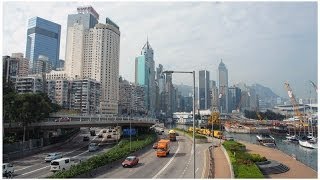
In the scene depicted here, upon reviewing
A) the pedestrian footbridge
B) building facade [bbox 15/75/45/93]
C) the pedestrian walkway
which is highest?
building facade [bbox 15/75/45/93]

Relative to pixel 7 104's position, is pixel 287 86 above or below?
above

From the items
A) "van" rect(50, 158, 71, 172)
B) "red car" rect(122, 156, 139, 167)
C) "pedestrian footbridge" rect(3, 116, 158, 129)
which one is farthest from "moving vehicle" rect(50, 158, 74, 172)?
"pedestrian footbridge" rect(3, 116, 158, 129)

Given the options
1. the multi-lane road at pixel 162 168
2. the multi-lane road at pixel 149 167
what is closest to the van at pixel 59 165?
the multi-lane road at pixel 149 167

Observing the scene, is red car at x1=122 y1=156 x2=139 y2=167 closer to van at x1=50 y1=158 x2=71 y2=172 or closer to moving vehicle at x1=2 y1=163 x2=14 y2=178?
van at x1=50 y1=158 x2=71 y2=172

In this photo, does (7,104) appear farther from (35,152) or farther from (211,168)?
(211,168)

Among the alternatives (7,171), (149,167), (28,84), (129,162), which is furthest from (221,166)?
(28,84)

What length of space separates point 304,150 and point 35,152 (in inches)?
2616

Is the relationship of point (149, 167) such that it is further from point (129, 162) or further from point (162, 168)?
point (129, 162)

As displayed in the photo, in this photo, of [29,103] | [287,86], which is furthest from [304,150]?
[29,103]

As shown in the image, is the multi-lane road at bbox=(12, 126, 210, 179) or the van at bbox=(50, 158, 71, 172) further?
the van at bbox=(50, 158, 71, 172)

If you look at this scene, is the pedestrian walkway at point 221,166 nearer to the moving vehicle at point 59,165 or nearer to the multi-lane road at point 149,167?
the multi-lane road at point 149,167

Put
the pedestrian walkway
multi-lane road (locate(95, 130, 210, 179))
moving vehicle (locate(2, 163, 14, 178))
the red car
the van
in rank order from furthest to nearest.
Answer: the red car
the van
moving vehicle (locate(2, 163, 14, 178))
multi-lane road (locate(95, 130, 210, 179))
the pedestrian walkway

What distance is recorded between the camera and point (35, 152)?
216 ft

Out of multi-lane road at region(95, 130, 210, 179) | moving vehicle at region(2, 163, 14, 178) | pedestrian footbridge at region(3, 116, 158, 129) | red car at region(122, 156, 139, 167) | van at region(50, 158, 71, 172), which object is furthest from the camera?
pedestrian footbridge at region(3, 116, 158, 129)
